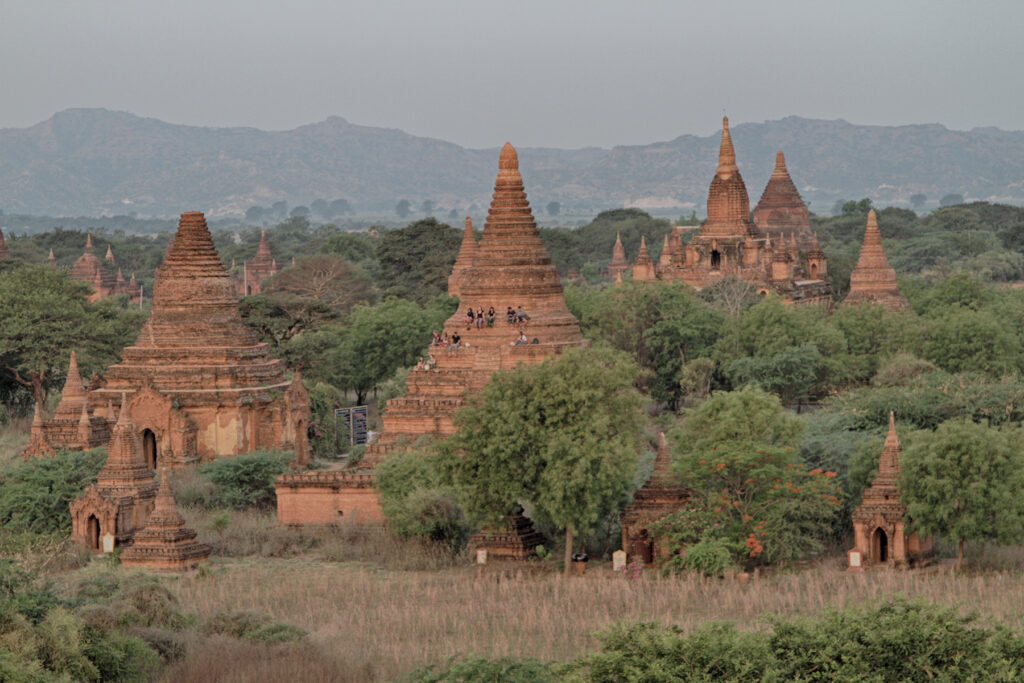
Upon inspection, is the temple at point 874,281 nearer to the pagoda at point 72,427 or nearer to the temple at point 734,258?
the temple at point 734,258

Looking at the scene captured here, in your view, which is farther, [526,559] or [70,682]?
[526,559]

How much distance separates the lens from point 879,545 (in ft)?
111

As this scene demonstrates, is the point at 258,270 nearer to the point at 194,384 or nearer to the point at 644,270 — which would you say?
the point at 644,270

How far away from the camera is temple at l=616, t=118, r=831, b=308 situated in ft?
217

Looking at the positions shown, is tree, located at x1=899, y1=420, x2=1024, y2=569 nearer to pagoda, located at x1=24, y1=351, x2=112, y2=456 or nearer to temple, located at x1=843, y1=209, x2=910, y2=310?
pagoda, located at x1=24, y1=351, x2=112, y2=456

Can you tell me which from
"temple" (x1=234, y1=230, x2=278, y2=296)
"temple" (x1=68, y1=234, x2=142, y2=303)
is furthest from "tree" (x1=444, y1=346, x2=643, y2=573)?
"temple" (x1=234, y1=230, x2=278, y2=296)

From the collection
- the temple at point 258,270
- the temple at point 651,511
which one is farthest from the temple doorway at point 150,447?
the temple at point 258,270

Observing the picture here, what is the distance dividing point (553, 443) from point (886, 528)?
5804 millimetres

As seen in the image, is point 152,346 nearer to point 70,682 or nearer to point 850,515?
point 850,515

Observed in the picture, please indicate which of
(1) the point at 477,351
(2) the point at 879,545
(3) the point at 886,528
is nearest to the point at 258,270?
(1) the point at 477,351

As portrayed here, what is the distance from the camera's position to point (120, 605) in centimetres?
2806

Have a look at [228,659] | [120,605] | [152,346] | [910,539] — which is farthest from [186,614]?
[152,346]

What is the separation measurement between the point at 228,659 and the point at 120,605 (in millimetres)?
2629

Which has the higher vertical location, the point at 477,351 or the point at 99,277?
the point at 99,277
